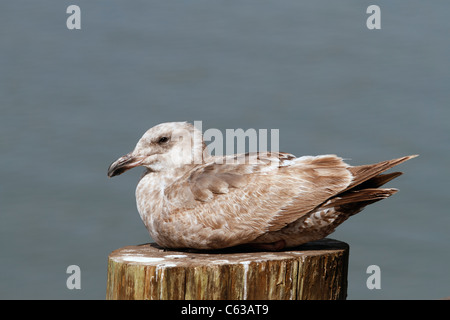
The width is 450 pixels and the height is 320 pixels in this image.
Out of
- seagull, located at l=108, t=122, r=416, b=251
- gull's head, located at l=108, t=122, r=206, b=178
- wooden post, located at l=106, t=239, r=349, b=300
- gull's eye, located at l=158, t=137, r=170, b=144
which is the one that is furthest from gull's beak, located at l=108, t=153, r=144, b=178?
wooden post, located at l=106, t=239, r=349, b=300

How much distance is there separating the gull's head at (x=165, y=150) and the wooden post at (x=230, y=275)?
786 millimetres

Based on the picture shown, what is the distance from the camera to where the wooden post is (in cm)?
504

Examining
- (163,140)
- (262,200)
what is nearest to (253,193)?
(262,200)

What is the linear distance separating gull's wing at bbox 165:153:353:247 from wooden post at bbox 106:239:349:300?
0.21 metres

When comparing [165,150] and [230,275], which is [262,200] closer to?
[230,275]

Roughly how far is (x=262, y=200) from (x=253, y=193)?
0.28ft

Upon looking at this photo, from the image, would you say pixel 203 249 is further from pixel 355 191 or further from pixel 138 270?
pixel 355 191

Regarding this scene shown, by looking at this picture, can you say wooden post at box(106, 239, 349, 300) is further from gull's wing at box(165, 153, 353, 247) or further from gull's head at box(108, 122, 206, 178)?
gull's head at box(108, 122, 206, 178)

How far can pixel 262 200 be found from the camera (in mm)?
5520

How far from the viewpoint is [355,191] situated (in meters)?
5.51
